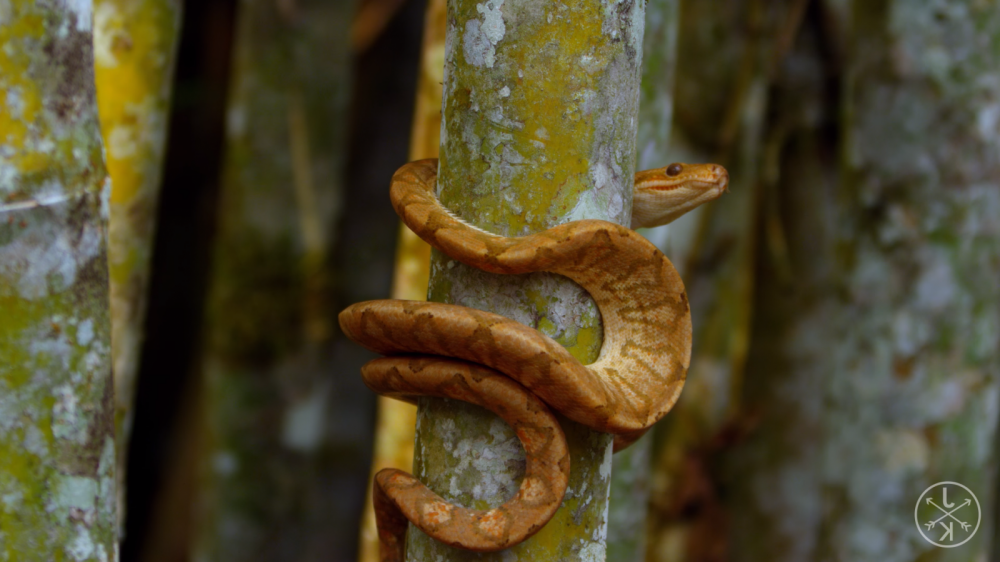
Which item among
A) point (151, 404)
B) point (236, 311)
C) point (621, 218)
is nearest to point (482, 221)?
point (621, 218)

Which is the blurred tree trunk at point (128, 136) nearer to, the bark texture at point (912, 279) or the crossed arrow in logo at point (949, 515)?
the bark texture at point (912, 279)

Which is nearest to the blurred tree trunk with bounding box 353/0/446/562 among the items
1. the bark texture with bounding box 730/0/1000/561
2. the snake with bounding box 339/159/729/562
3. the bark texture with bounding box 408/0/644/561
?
the bark texture with bounding box 730/0/1000/561

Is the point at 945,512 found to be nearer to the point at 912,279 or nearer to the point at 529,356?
the point at 912,279

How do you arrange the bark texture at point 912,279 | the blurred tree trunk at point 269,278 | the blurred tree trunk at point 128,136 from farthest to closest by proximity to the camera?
the blurred tree trunk at point 269,278
the bark texture at point 912,279
the blurred tree trunk at point 128,136

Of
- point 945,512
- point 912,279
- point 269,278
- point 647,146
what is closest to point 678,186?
point 647,146

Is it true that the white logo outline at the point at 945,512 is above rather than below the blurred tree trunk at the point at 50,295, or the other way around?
below

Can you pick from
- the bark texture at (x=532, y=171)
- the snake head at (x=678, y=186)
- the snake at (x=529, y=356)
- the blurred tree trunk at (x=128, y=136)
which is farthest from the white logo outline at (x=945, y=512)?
the blurred tree trunk at (x=128, y=136)

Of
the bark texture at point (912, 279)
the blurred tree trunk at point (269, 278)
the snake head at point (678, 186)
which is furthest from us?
the blurred tree trunk at point (269, 278)

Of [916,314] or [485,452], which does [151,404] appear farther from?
[485,452]

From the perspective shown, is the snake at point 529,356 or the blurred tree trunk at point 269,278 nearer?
the snake at point 529,356
